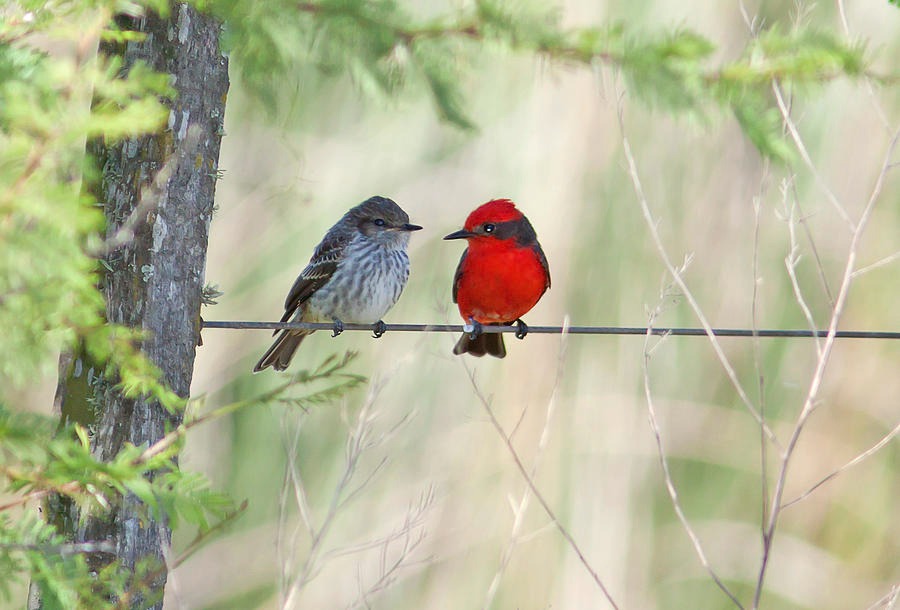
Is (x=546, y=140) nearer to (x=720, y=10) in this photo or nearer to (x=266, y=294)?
(x=720, y=10)

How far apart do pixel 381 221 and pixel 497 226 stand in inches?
23.0

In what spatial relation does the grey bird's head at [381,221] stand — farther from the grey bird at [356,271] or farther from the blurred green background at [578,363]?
the blurred green background at [578,363]

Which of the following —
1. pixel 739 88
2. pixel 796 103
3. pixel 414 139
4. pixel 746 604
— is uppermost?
pixel 796 103

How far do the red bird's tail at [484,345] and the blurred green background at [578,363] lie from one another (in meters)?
0.08

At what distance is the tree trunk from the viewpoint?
2812 millimetres

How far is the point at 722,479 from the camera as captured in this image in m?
6.05

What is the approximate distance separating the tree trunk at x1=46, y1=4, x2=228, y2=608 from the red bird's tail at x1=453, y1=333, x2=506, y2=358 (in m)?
2.63

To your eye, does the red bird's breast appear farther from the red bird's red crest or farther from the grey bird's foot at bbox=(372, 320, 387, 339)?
the grey bird's foot at bbox=(372, 320, 387, 339)

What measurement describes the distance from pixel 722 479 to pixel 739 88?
4.04m

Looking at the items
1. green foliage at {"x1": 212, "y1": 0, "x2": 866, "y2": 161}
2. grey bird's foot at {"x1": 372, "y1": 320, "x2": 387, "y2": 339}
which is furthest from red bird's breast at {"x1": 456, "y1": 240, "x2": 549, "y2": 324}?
green foliage at {"x1": 212, "y1": 0, "x2": 866, "y2": 161}

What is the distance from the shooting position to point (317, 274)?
5.61m

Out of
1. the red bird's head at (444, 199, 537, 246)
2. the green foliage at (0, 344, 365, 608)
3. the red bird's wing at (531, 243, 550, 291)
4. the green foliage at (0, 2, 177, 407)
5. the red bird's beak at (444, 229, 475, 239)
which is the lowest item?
the green foliage at (0, 344, 365, 608)

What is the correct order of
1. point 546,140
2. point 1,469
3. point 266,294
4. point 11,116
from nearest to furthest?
point 11,116 < point 1,469 < point 546,140 < point 266,294

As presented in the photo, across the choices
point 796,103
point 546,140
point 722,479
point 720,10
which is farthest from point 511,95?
point 722,479
